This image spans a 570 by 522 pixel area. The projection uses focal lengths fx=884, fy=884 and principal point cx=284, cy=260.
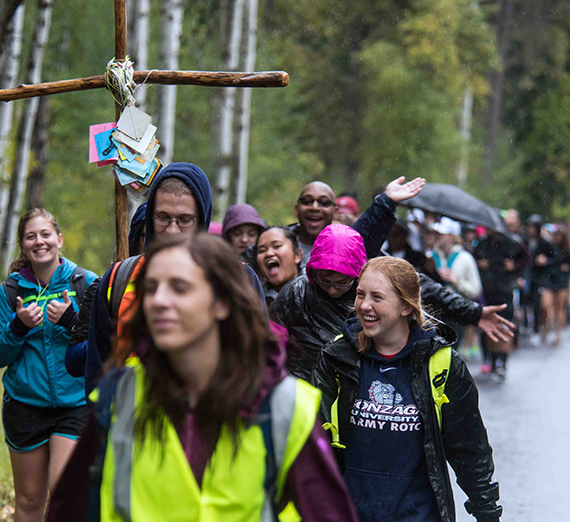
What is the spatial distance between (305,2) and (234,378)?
89.5ft

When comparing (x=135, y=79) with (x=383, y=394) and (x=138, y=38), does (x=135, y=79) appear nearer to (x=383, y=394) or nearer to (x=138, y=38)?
(x=383, y=394)

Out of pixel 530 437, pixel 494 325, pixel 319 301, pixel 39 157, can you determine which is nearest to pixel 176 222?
pixel 319 301

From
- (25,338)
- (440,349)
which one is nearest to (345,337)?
(440,349)

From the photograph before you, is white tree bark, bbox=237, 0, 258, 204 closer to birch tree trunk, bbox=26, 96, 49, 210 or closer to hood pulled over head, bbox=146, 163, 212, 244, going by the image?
birch tree trunk, bbox=26, 96, 49, 210

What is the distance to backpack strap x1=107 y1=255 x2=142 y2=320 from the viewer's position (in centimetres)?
340

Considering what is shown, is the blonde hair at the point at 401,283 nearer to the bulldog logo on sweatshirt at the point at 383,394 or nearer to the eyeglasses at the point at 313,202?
the bulldog logo on sweatshirt at the point at 383,394

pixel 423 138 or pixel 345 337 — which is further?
pixel 423 138

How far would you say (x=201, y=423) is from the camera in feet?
7.35

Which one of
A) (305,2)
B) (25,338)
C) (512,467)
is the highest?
(305,2)

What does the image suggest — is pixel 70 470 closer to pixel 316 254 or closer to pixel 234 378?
pixel 234 378

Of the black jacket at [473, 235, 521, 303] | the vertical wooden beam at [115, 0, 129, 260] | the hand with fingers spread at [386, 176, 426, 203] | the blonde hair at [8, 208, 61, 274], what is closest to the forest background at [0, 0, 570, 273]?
→ the black jacket at [473, 235, 521, 303]

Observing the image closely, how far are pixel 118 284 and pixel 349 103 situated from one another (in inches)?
1216

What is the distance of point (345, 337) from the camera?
3822mm

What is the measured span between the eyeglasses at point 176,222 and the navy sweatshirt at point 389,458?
39.4 inches
